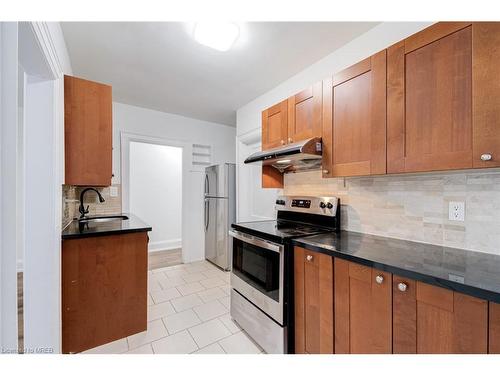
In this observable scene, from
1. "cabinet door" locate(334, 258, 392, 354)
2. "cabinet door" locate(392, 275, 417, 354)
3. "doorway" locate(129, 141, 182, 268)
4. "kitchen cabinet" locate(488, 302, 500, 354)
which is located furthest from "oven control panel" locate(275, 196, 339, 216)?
"doorway" locate(129, 141, 182, 268)

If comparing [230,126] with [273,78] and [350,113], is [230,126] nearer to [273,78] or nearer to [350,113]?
[273,78]

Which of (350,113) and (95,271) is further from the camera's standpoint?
(95,271)

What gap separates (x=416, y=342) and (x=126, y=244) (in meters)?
1.94

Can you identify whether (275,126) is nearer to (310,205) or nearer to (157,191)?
(310,205)

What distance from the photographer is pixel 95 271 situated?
1.70 m

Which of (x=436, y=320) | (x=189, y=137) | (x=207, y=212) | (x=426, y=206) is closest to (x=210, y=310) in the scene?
(x=207, y=212)

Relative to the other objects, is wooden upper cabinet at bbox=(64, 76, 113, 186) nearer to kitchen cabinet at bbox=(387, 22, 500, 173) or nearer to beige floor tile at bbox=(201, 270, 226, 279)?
beige floor tile at bbox=(201, 270, 226, 279)

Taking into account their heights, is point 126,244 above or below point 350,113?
below

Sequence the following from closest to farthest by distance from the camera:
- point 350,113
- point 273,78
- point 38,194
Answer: point 38,194 → point 350,113 → point 273,78

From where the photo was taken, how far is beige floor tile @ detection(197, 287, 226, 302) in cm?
250

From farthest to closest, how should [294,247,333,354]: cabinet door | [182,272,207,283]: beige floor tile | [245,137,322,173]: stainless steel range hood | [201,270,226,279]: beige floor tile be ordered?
[201,270,226,279]: beige floor tile → [182,272,207,283]: beige floor tile → [245,137,322,173]: stainless steel range hood → [294,247,333,354]: cabinet door

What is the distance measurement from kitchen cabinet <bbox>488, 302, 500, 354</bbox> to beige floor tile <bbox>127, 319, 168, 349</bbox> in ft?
6.64

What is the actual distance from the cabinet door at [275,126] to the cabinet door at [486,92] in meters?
1.24
